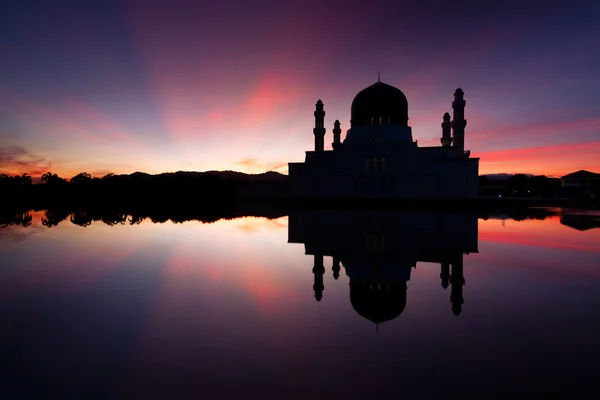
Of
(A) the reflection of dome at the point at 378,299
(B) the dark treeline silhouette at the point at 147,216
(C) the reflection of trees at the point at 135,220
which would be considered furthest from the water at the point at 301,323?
(B) the dark treeline silhouette at the point at 147,216

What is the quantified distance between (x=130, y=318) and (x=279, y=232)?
9.94 meters

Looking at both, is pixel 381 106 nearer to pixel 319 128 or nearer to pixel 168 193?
pixel 319 128

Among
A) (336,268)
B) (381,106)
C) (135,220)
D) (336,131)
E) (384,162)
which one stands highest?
(381,106)

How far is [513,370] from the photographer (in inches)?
140

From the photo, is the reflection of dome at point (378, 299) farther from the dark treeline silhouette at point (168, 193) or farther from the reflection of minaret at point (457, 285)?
the dark treeline silhouette at point (168, 193)

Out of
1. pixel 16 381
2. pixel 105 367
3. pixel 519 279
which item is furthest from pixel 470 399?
pixel 519 279

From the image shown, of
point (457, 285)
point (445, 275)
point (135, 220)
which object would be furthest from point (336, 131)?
point (457, 285)

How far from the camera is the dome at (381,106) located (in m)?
37.2

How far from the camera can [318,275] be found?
7.59m

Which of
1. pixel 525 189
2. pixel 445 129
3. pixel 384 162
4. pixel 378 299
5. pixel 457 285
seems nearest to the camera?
pixel 378 299

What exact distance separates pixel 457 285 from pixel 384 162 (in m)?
29.9

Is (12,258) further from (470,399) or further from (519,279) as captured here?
(519,279)

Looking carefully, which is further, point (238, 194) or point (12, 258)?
point (238, 194)

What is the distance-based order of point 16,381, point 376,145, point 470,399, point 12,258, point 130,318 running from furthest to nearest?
1. point 376,145
2. point 12,258
3. point 130,318
4. point 16,381
5. point 470,399
